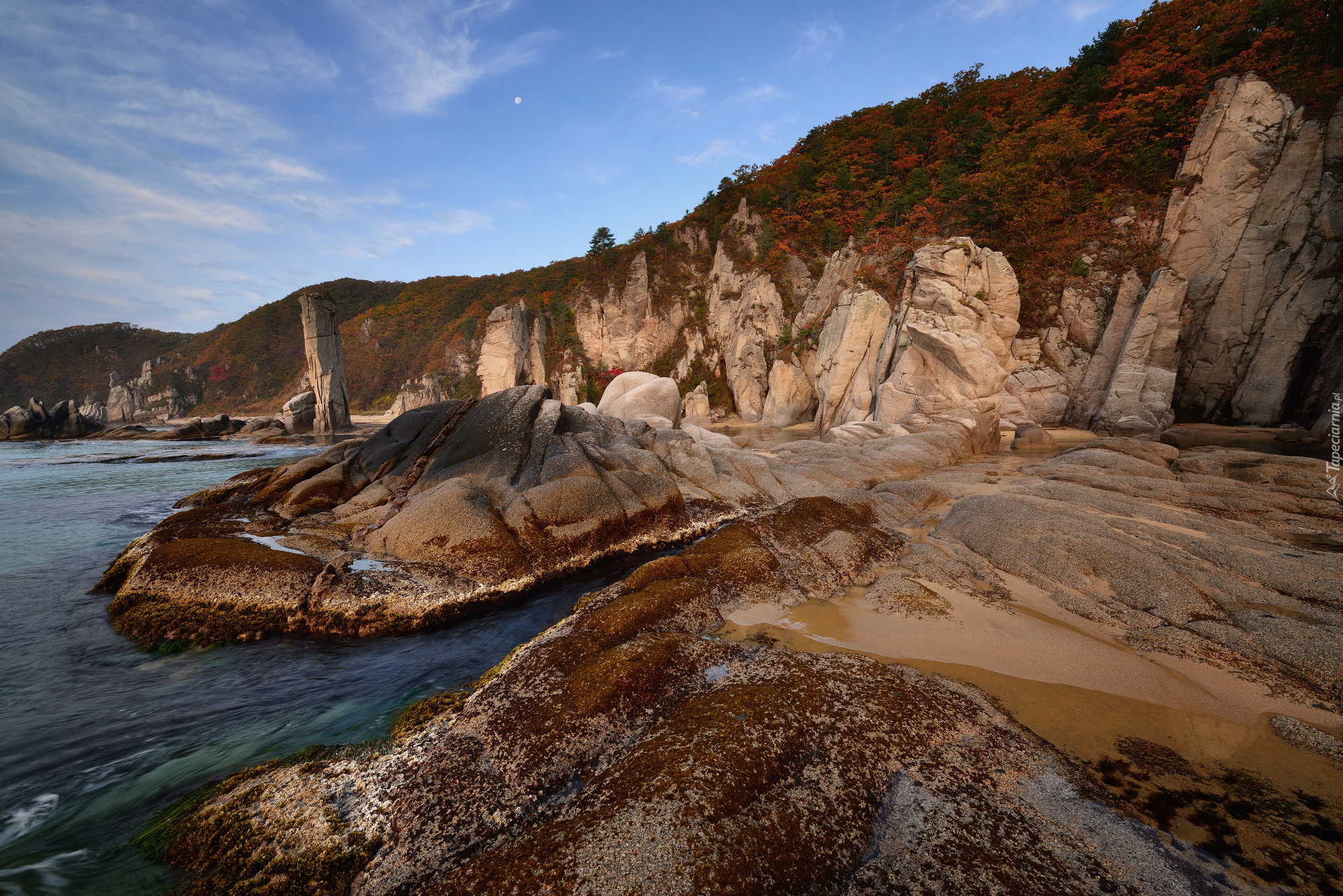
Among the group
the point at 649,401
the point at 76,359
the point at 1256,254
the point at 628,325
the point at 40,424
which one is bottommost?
the point at 649,401

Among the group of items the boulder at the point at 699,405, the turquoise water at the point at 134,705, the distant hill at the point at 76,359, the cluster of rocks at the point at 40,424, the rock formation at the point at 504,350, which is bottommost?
the turquoise water at the point at 134,705

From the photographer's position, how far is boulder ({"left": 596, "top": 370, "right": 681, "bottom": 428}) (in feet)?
82.4

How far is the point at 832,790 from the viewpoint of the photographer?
123 inches

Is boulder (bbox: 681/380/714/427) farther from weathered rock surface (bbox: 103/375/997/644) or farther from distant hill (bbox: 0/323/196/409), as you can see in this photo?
distant hill (bbox: 0/323/196/409)

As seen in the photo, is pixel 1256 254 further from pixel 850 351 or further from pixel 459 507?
pixel 459 507

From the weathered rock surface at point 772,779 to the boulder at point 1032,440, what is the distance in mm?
16429

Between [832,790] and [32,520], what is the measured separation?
21.3m

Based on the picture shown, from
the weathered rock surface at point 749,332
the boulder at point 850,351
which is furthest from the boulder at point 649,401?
the weathered rock surface at point 749,332

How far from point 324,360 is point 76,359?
8607 centimetres

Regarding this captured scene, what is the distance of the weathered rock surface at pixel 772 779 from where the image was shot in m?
2.63

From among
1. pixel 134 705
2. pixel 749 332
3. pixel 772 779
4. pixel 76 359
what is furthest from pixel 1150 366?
pixel 76 359

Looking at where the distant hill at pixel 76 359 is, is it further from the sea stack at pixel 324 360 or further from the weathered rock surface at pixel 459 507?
the weathered rock surface at pixel 459 507

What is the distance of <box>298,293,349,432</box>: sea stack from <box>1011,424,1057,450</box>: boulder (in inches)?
2025

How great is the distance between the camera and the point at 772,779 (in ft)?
10.3
